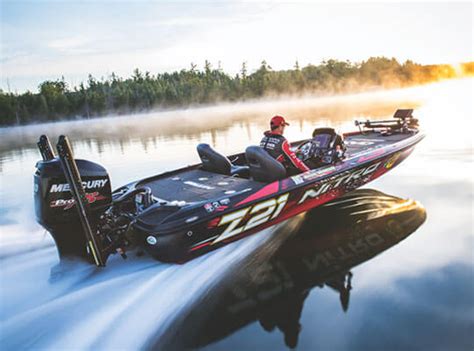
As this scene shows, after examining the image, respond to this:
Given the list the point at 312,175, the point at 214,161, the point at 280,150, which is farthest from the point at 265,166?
the point at 214,161

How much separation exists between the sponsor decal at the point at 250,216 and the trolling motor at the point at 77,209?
3.21 ft

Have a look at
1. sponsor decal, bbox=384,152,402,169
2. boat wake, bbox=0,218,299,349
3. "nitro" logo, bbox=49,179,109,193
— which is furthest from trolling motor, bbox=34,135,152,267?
sponsor decal, bbox=384,152,402,169

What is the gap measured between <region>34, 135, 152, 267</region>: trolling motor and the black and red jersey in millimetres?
1848

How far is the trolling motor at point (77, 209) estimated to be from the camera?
3363mm

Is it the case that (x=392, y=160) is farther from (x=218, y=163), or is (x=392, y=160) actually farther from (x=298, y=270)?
(x=298, y=270)

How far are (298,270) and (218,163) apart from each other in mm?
1978

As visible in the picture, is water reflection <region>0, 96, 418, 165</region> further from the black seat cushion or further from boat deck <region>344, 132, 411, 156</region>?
the black seat cushion

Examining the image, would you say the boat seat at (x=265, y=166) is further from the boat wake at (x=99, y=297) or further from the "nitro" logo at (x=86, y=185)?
the "nitro" logo at (x=86, y=185)

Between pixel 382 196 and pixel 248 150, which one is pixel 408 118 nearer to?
pixel 382 196

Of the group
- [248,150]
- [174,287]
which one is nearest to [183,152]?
[248,150]

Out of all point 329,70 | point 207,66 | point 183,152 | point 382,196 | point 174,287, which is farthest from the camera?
point 207,66

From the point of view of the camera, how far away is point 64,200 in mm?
3502

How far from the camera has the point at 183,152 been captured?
460 inches

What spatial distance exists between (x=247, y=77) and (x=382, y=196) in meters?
73.4
